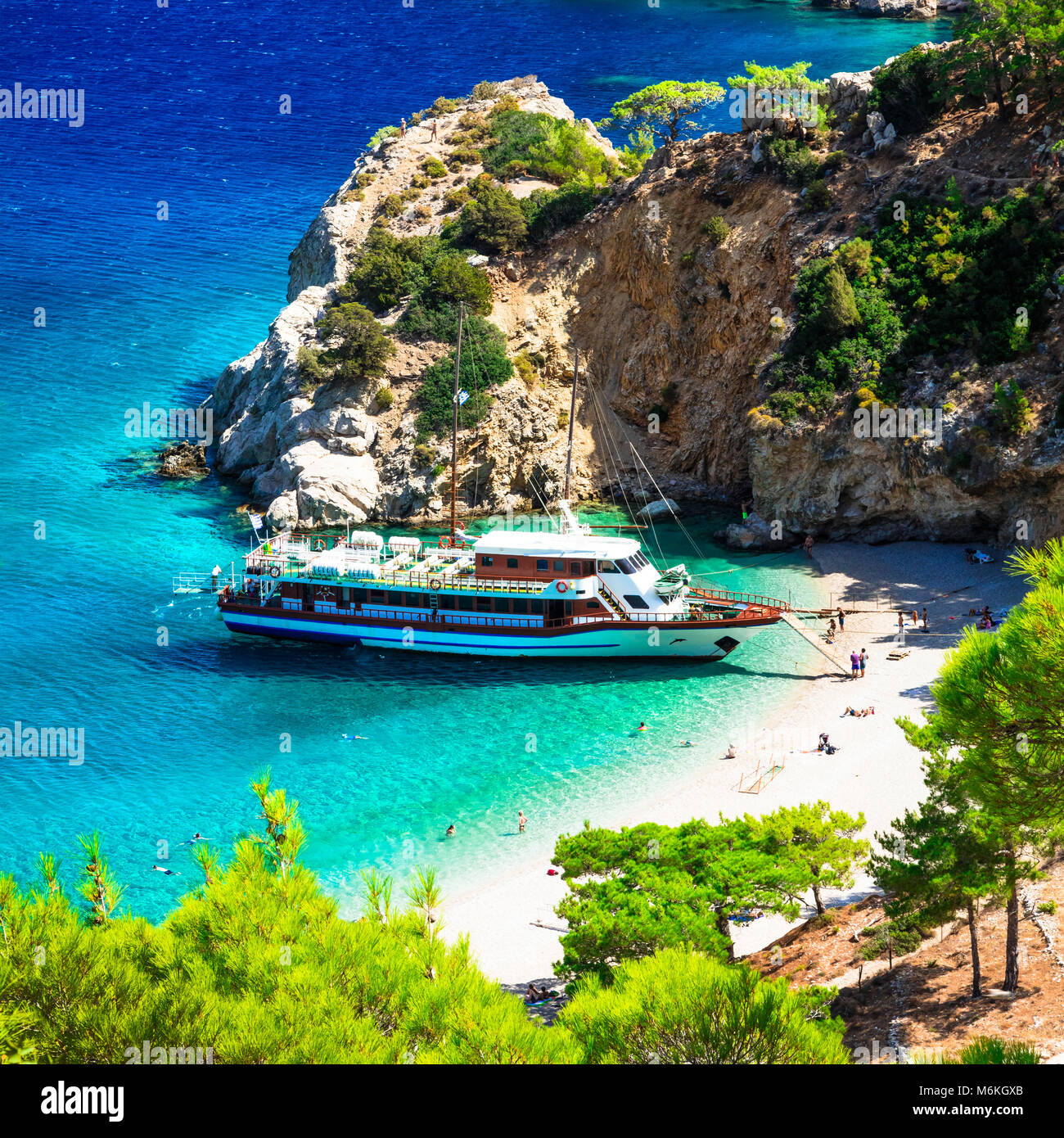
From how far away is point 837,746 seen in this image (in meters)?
49.3

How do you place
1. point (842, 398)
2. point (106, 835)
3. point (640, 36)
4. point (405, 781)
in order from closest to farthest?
point (106, 835)
point (405, 781)
point (842, 398)
point (640, 36)

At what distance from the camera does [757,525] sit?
67500 mm

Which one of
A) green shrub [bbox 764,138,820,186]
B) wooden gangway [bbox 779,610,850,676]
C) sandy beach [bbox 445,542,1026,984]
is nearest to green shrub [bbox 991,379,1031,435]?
sandy beach [bbox 445,542,1026,984]

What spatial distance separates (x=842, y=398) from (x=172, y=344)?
60.5m

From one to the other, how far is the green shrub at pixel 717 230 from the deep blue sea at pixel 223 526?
17.4 m

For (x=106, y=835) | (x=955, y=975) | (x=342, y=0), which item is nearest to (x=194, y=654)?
(x=106, y=835)

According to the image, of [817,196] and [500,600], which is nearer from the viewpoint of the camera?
[500,600]

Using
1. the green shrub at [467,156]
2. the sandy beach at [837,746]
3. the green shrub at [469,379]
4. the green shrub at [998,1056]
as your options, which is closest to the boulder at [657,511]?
the sandy beach at [837,746]

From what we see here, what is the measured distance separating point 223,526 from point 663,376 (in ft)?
90.6

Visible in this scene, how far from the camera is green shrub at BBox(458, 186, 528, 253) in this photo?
79812 millimetres

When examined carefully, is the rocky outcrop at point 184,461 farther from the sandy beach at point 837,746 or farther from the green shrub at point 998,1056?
the green shrub at point 998,1056

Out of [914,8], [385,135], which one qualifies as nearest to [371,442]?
[385,135]

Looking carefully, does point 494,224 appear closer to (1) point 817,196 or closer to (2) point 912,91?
(1) point 817,196
